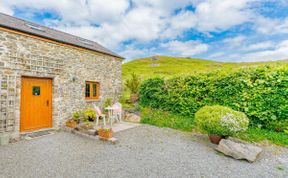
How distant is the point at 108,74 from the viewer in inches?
362

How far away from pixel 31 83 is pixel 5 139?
213cm

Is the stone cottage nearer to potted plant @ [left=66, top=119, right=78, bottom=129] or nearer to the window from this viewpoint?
the window

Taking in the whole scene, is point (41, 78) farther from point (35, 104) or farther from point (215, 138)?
point (215, 138)

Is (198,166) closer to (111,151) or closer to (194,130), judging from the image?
(111,151)

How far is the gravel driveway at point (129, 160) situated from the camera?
316 cm

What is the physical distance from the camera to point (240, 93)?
589 cm

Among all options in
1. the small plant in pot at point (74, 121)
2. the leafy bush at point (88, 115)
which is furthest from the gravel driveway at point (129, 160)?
the leafy bush at point (88, 115)

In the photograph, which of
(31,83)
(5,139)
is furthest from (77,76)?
(5,139)

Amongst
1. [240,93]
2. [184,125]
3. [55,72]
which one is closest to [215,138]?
[184,125]

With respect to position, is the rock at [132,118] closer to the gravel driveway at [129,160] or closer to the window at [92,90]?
the window at [92,90]

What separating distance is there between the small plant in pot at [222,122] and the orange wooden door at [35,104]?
20.7 feet

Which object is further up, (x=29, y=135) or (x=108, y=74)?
(x=108, y=74)

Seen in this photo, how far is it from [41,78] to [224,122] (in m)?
7.16

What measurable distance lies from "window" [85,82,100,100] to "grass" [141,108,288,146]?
2.94 m
